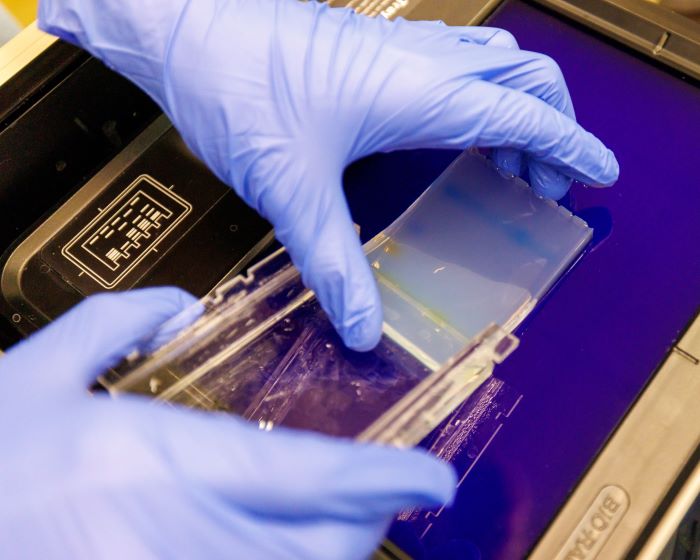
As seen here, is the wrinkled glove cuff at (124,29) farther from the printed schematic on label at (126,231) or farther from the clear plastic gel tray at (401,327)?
the clear plastic gel tray at (401,327)

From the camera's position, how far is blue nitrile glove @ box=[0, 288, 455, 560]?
0.60 meters

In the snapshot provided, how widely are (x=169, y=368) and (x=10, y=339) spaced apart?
1.15 ft

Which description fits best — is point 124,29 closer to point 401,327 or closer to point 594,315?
point 401,327

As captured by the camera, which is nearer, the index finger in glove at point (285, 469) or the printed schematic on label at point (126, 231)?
the index finger in glove at point (285, 469)

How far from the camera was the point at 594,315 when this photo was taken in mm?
902

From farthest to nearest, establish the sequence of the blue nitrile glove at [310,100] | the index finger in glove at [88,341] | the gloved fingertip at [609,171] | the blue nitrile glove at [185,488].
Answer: the gloved fingertip at [609,171] < the blue nitrile glove at [310,100] < the index finger in glove at [88,341] < the blue nitrile glove at [185,488]

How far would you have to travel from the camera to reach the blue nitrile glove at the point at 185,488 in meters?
0.60

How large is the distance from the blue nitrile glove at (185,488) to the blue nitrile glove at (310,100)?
0.79ft

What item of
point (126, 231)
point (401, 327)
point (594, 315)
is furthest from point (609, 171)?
point (126, 231)

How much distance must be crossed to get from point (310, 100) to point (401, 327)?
34 cm

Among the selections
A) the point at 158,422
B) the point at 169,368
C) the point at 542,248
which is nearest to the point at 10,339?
the point at 169,368

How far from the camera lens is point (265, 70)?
833 mm

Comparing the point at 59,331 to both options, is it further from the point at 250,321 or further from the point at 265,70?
the point at 265,70

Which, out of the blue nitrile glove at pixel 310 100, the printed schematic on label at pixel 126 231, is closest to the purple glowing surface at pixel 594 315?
the blue nitrile glove at pixel 310 100
